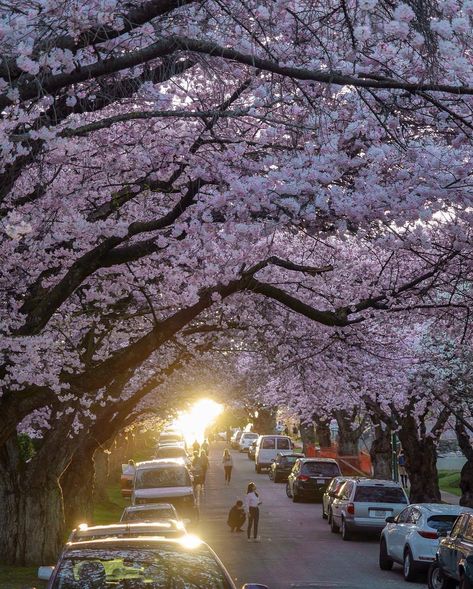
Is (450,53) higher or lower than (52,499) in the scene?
higher

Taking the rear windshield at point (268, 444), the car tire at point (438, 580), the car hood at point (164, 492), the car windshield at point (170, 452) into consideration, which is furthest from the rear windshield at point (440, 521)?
the rear windshield at point (268, 444)

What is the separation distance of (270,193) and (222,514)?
25548 millimetres

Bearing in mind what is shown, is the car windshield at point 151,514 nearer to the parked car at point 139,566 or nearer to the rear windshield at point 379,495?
the rear windshield at point 379,495

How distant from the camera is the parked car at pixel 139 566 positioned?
7.63 m

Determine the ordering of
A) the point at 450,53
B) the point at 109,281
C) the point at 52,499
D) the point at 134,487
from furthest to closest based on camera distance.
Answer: the point at 134,487 → the point at 52,499 → the point at 109,281 → the point at 450,53

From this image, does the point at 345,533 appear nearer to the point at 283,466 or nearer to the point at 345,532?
the point at 345,532

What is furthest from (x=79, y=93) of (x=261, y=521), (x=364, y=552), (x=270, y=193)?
(x=261, y=521)

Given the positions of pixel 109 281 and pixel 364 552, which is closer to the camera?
pixel 109 281

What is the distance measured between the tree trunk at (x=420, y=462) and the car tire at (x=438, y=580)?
1502 centimetres

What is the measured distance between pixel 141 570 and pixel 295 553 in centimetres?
1607

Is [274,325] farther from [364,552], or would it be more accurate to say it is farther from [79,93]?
[79,93]

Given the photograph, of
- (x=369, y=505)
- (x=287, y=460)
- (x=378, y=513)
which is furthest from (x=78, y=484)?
(x=287, y=460)

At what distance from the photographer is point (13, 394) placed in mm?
12742

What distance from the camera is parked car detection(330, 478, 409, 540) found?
26.3 m
